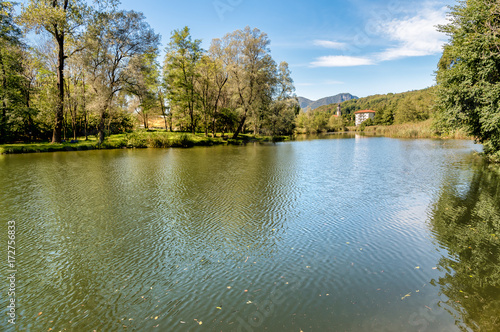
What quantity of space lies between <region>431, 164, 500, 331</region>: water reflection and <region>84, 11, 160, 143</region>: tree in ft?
111

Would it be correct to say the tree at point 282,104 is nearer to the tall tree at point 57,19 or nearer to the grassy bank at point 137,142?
the grassy bank at point 137,142

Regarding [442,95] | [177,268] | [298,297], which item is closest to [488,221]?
[298,297]

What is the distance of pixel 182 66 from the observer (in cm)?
3872

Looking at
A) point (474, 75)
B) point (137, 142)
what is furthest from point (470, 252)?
point (137, 142)

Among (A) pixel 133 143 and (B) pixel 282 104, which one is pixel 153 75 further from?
(B) pixel 282 104

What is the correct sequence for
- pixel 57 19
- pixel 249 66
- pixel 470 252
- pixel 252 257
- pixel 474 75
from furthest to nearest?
pixel 249 66 < pixel 57 19 < pixel 474 75 < pixel 470 252 < pixel 252 257

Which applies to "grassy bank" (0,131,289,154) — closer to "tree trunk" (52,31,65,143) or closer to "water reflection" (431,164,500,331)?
"tree trunk" (52,31,65,143)

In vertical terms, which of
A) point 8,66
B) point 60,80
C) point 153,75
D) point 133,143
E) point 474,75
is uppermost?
point 153,75

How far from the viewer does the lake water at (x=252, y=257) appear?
4.29m

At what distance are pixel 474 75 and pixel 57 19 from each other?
3723 centimetres

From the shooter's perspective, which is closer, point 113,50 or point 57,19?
point 57,19

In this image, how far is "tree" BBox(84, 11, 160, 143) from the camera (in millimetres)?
29672

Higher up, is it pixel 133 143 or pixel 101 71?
pixel 101 71

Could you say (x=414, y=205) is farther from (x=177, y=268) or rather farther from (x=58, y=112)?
(x=58, y=112)
